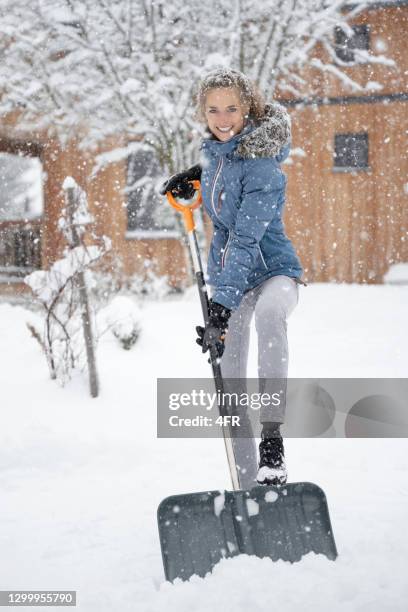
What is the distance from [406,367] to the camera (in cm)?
518

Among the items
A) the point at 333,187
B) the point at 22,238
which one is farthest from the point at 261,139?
the point at 22,238

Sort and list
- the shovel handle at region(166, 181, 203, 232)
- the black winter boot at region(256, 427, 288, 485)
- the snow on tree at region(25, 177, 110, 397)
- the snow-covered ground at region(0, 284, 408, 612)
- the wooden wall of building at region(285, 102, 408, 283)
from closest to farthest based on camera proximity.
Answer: the snow-covered ground at region(0, 284, 408, 612), the black winter boot at region(256, 427, 288, 485), the shovel handle at region(166, 181, 203, 232), the snow on tree at region(25, 177, 110, 397), the wooden wall of building at region(285, 102, 408, 283)

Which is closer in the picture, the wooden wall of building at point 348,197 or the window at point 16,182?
the wooden wall of building at point 348,197

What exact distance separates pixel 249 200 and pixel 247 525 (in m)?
1.28

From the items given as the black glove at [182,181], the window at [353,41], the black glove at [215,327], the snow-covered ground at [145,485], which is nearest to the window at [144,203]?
the window at [353,41]

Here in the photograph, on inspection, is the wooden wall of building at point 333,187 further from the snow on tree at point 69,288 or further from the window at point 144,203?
the snow on tree at point 69,288

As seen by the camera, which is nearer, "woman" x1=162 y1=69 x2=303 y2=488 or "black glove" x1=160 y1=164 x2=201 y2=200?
"woman" x1=162 y1=69 x2=303 y2=488

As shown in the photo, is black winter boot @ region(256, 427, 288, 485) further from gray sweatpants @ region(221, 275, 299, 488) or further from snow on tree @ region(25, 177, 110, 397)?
snow on tree @ region(25, 177, 110, 397)

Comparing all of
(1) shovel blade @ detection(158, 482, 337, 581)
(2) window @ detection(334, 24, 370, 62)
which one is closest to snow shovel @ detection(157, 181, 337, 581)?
(1) shovel blade @ detection(158, 482, 337, 581)

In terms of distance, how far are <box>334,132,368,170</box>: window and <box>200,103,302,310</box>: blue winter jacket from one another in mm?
9262

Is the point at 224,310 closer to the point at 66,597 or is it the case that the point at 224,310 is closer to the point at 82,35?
the point at 66,597

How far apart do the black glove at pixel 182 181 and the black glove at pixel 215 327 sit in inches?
32.1

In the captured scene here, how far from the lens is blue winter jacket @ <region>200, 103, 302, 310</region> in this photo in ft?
8.19

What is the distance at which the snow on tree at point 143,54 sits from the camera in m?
9.33
